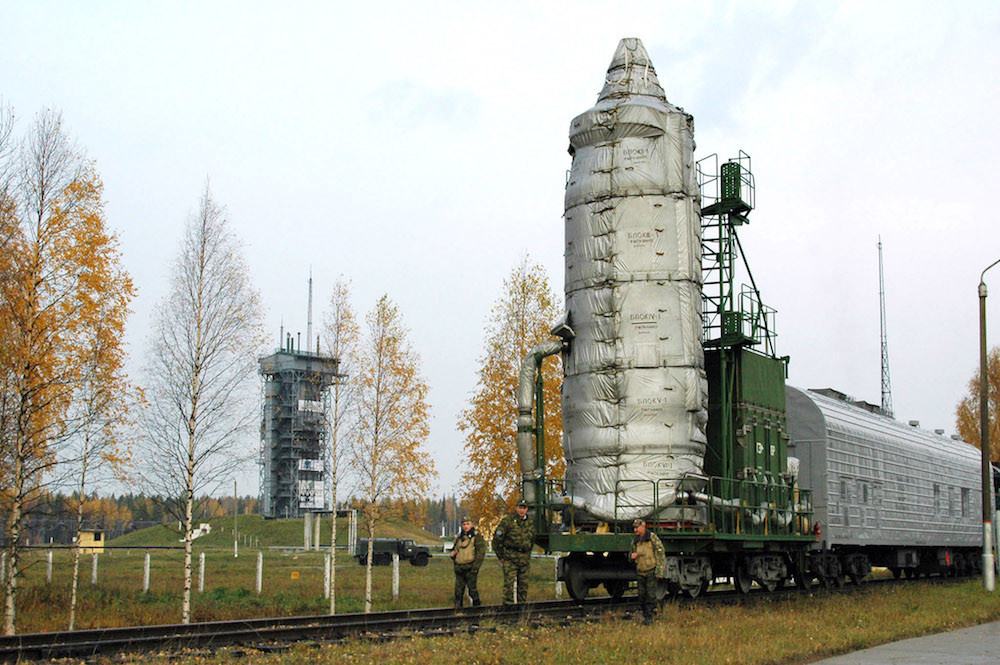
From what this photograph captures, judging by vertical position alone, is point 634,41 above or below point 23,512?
above

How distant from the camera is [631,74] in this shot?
21.3m

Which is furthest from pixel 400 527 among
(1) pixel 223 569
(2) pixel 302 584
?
(2) pixel 302 584

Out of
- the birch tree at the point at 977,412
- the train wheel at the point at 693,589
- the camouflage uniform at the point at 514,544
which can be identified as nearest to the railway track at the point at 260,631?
the train wheel at the point at 693,589

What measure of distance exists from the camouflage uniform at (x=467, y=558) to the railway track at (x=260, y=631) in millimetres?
498

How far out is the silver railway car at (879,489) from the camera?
78.3ft

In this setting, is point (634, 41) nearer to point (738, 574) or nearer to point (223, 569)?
point (738, 574)

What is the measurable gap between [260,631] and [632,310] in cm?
981

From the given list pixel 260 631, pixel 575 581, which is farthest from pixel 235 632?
pixel 575 581

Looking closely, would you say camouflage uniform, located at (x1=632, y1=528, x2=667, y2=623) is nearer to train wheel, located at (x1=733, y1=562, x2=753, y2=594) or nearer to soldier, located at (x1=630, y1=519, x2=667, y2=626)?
soldier, located at (x1=630, y1=519, x2=667, y2=626)

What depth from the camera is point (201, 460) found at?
19719 millimetres

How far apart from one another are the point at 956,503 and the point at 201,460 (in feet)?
84.2

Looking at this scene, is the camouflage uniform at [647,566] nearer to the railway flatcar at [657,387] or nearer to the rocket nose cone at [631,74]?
the railway flatcar at [657,387]

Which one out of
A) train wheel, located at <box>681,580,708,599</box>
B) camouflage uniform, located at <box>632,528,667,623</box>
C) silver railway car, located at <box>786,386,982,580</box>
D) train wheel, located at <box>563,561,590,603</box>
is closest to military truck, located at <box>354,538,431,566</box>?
silver railway car, located at <box>786,386,982,580</box>

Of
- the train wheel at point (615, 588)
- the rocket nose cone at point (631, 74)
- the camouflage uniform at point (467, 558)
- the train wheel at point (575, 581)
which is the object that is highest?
the rocket nose cone at point (631, 74)
